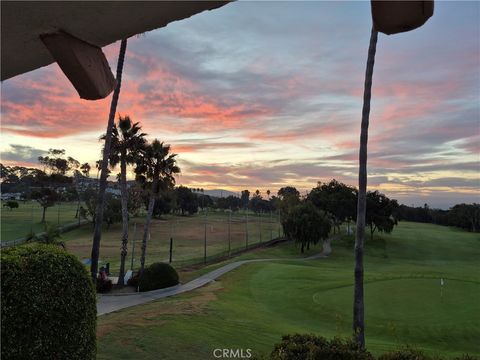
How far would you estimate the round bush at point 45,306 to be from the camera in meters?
8.80

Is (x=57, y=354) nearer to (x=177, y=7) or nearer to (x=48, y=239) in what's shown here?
(x=177, y=7)

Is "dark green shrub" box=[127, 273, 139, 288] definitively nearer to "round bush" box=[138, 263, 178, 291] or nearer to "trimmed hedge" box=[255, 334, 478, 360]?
"round bush" box=[138, 263, 178, 291]

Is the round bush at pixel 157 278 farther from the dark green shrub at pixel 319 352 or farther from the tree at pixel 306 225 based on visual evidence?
the tree at pixel 306 225

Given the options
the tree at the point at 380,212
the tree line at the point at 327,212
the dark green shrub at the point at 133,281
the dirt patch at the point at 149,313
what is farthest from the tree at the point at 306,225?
the dirt patch at the point at 149,313

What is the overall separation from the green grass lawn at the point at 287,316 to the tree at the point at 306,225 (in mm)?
26945

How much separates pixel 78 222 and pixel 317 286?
3272 inches

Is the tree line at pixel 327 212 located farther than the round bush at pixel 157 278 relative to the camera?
Yes

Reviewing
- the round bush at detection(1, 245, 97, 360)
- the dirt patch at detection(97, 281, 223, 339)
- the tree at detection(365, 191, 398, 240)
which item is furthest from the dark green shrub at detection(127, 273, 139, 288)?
the tree at detection(365, 191, 398, 240)

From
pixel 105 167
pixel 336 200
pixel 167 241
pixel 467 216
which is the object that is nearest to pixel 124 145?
pixel 105 167

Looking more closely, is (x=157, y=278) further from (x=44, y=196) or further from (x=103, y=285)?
(x=44, y=196)

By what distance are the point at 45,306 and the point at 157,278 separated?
83.6ft

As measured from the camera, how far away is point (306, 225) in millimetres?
70625

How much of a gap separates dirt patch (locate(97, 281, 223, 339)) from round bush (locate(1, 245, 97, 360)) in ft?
24.0

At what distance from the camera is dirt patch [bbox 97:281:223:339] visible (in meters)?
18.7
